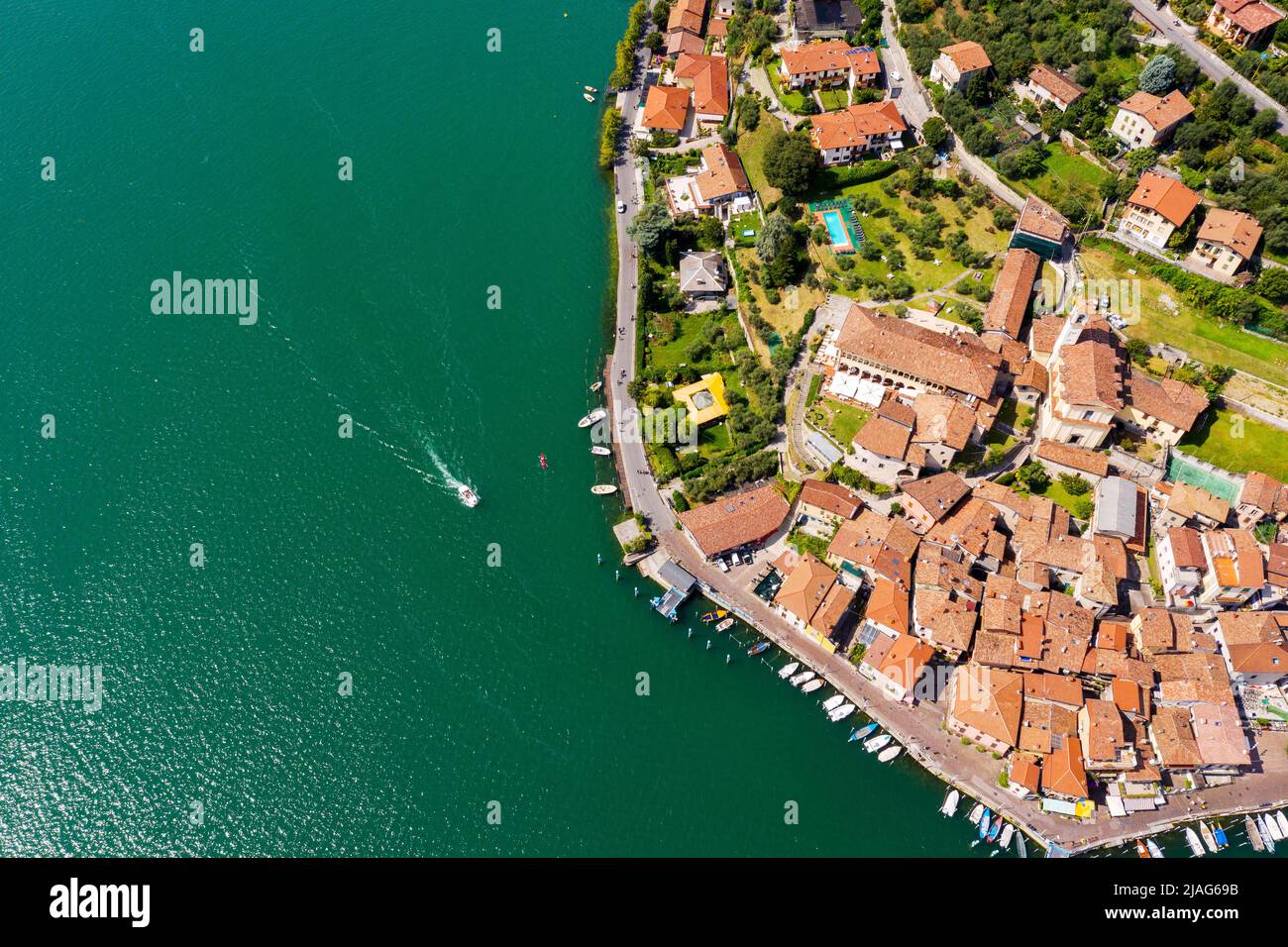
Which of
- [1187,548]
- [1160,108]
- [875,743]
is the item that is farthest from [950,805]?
[1160,108]

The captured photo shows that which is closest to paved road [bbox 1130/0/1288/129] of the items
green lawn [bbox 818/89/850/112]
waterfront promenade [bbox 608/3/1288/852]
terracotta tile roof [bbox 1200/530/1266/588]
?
green lawn [bbox 818/89/850/112]

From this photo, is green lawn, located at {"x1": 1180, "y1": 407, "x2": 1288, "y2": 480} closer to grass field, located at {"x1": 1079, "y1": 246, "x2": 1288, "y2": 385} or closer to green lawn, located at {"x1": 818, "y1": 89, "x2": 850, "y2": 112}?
grass field, located at {"x1": 1079, "y1": 246, "x2": 1288, "y2": 385}

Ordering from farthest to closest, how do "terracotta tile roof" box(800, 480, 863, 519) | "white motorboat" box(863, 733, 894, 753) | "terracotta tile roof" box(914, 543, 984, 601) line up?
"terracotta tile roof" box(800, 480, 863, 519) → "terracotta tile roof" box(914, 543, 984, 601) → "white motorboat" box(863, 733, 894, 753)

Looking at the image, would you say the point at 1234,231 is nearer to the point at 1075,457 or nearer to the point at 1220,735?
the point at 1075,457

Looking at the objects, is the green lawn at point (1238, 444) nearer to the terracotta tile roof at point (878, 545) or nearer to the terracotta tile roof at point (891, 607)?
the terracotta tile roof at point (878, 545)

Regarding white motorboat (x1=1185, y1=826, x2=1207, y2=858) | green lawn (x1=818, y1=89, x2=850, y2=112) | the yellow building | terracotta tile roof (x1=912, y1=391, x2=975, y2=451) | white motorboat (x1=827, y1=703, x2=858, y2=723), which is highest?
green lawn (x1=818, y1=89, x2=850, y2=112)

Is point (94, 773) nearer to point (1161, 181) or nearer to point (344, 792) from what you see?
point (344, 792)
